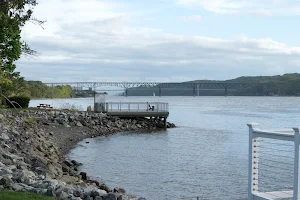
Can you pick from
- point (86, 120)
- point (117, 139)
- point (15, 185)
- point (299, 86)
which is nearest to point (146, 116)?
point (86, 120)

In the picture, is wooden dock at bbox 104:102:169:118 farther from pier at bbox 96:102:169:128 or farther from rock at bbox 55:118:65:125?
rock at bbox 55:118:65:125

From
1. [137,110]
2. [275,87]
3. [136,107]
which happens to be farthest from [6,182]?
[275,87]

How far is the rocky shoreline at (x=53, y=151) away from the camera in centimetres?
1187

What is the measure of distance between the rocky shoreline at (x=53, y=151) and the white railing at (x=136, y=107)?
3.94ft

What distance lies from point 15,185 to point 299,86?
17151 centimetres

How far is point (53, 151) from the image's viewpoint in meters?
26.3

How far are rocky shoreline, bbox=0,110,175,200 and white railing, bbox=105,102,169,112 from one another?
1.20 m

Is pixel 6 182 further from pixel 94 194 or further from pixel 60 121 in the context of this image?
pixel 60 121

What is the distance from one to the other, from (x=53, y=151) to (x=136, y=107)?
2593 cm

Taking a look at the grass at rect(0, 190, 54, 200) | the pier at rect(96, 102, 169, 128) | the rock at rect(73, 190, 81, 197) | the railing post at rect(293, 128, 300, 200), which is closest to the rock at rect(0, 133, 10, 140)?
the rock at rect(73, 190, 81, 197)

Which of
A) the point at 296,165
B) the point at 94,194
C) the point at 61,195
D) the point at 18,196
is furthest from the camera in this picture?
the point at 94,194

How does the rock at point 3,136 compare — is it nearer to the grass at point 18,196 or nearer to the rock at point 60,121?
the grass at point 18,196

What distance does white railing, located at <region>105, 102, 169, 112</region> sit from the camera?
50.9 meters

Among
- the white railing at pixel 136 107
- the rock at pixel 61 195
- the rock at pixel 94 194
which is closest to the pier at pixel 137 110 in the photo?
the white railing at pixel 136 107
